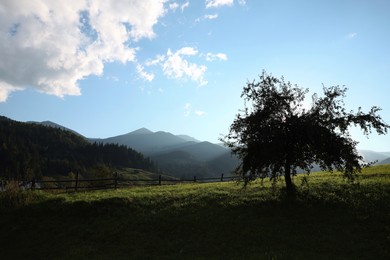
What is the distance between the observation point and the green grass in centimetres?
1778

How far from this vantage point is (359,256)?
632 inches

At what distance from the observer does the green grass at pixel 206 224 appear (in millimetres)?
17781

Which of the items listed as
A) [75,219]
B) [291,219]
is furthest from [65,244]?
[291,219]

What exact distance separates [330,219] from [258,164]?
6424 mm

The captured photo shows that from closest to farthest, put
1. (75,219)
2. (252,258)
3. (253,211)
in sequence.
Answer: (252,258) < (253,211) < (75,219)

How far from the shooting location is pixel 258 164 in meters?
25.5

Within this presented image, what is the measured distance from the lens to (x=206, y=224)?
71.1ft

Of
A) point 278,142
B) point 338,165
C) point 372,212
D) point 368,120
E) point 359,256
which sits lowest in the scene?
point 359,256

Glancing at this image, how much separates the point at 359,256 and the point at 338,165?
33.4 feet

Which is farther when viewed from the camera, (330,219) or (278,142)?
(278,142)

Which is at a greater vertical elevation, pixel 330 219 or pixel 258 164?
pixel 258 164

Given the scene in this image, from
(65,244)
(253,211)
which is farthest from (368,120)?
(65,244)

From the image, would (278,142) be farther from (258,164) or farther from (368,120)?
(368,120)

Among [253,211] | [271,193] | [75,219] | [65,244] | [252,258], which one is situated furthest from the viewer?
[271,193]
